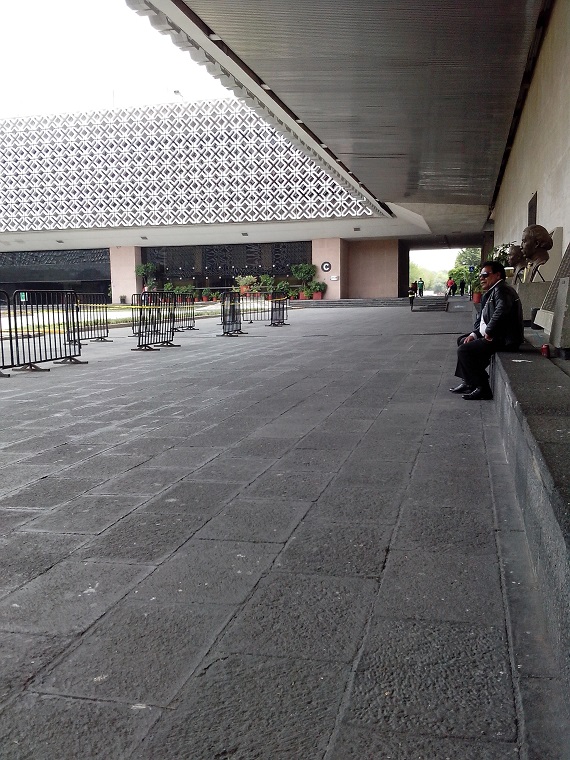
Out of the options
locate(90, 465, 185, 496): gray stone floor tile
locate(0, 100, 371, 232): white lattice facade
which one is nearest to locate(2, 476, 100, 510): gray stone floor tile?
locate(90, 465, 185, 496): gray stone floor tile

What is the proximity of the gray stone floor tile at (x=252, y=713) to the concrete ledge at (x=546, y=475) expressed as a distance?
2.18ft

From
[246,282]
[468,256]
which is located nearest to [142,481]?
[246,282]

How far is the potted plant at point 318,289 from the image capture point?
140 ft

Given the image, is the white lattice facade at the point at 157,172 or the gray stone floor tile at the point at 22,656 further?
the white lattice facade at the point at 157,172

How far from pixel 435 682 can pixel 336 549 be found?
1058 millimetres

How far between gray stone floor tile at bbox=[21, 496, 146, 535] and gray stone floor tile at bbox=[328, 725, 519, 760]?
1.89 metres

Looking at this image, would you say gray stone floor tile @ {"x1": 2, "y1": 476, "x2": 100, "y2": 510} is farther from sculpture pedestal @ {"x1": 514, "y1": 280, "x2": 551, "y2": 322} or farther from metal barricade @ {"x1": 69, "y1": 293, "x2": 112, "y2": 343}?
metal barricade @ {"x1": 69, "y1": 293, "x2": 112, "y2": 343}

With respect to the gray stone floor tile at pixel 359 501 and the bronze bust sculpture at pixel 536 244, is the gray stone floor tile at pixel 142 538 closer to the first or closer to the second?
the gray stone floor tile at pixel 359 501

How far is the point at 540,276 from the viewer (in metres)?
11.9

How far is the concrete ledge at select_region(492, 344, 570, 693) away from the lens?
1991mm

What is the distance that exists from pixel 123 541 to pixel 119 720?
1.36 meters

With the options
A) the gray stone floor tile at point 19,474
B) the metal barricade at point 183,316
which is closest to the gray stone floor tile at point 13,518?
the gray stone floor tile at point 19,474

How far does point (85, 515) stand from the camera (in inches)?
139

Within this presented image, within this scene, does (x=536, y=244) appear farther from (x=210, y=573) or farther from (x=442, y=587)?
(x=210, y=573)
